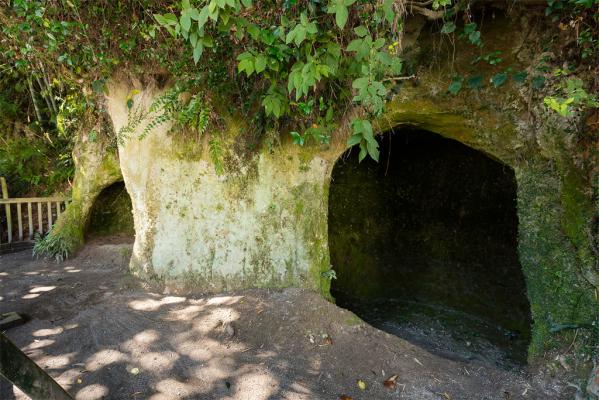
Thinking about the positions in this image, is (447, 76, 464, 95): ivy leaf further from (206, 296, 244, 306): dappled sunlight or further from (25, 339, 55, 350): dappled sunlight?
(25, 339, 55, 350): dappled sunlight

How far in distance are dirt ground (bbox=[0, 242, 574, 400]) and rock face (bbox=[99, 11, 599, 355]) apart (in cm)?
38

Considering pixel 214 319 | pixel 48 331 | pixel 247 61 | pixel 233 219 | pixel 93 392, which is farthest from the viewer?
pixel 233 219

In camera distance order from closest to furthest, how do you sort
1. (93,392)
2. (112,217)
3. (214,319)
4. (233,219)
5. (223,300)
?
(93,392) < (214,319) < (223,300) < (233,219) < (112,217)

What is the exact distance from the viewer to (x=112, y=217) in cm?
701

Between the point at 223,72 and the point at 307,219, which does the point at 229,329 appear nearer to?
the point at 307,219

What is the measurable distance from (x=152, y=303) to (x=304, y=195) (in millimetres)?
1996

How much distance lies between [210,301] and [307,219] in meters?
1.36

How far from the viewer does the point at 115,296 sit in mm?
4156

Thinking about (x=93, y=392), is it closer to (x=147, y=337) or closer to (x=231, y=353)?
(x=147, y=337)

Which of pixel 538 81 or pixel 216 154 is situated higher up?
pixel 538 81

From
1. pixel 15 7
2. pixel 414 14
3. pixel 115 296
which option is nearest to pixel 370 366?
pixel 115 296

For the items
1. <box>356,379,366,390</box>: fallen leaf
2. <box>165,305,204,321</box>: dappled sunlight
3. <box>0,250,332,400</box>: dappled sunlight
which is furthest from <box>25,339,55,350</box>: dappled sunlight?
<box>356,379,366,390</box>: fallen leaf

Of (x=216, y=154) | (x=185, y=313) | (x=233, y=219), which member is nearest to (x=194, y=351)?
(x=185, y=313)

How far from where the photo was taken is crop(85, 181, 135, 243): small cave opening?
670 centimetres
